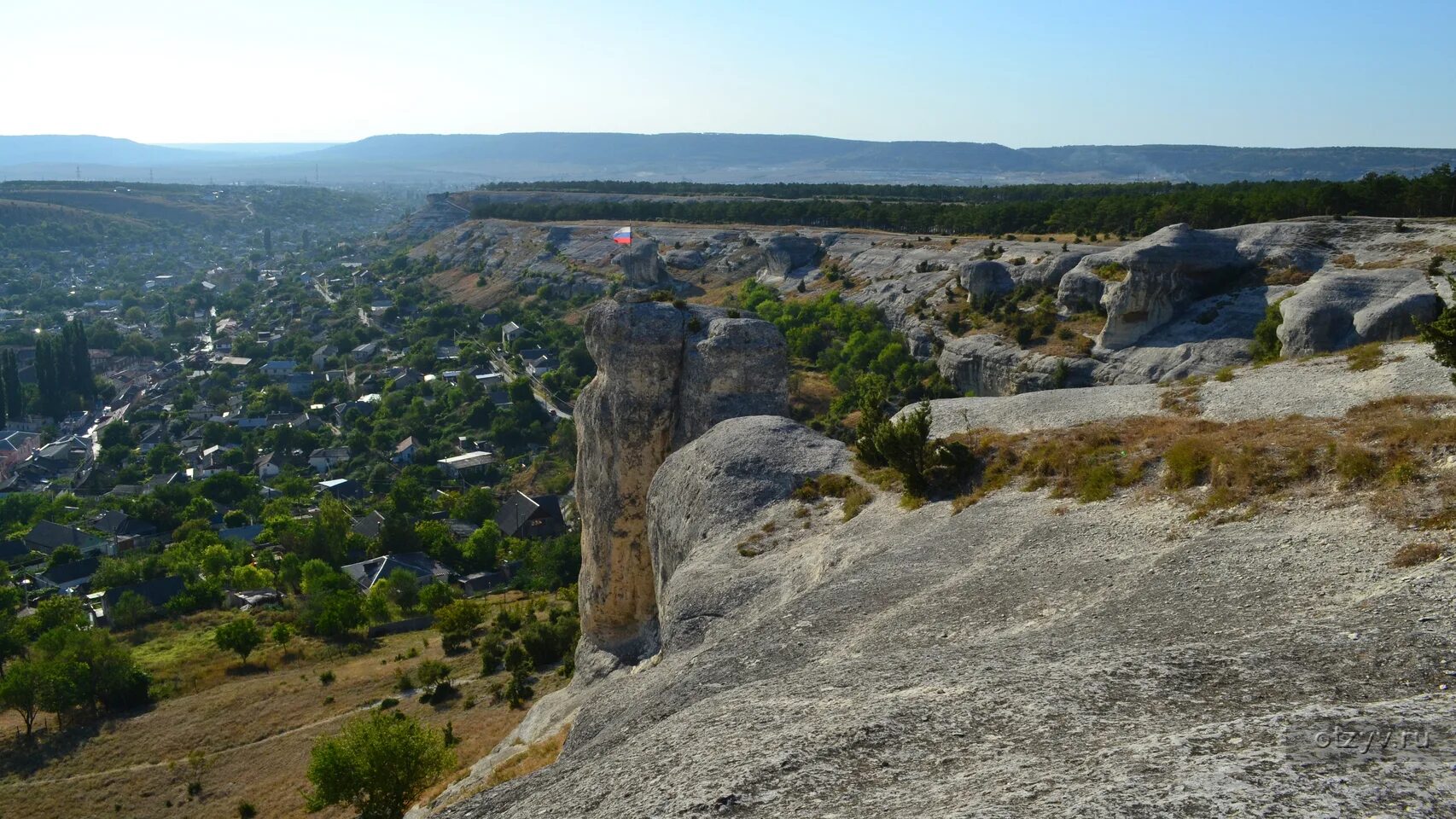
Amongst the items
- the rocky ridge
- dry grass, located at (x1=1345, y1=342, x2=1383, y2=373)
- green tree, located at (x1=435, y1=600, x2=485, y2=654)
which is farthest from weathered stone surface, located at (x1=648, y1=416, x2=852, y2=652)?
the rocky ridge

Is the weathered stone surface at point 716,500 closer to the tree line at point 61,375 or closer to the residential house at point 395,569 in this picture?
the residential house at point 395,569

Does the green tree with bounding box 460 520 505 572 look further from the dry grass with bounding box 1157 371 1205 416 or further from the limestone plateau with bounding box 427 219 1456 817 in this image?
the dry grass with bounding box 1157 371 1205 416

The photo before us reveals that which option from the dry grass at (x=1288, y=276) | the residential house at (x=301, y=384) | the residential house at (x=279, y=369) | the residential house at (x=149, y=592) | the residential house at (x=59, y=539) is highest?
the dry grass at (x=1288, y=276)

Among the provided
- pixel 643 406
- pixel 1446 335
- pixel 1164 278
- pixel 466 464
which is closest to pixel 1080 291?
pixel 1164 278

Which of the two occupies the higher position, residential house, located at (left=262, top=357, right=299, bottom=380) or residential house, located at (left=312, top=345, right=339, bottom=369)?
residential house, located at (left=312, top=345, right=339, bottom=369)

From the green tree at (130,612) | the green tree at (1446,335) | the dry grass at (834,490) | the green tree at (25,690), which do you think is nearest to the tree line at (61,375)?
the green tree at (130,612)

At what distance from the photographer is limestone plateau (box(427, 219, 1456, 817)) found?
26.7ft

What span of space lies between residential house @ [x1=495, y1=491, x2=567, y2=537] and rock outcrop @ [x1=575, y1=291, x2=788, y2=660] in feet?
95.1

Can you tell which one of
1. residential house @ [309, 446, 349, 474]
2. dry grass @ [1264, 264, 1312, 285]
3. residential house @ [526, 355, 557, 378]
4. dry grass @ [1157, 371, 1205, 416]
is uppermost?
dry grass @ [1264, 264, 1312, 285]

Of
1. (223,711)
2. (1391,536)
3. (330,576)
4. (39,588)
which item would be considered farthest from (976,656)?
(39,588)

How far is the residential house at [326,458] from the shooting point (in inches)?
2781

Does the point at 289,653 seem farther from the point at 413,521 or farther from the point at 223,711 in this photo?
the point at 413,521

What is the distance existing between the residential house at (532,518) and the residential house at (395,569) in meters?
5.19

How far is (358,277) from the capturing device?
478ft
